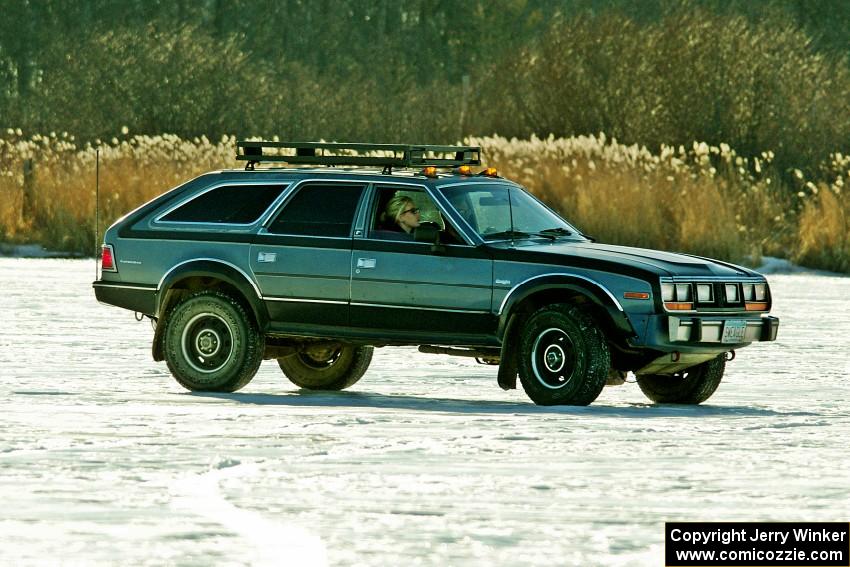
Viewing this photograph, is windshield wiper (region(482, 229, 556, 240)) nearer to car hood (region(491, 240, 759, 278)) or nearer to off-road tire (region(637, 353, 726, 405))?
car hood (region(491, 240, 759, 278))

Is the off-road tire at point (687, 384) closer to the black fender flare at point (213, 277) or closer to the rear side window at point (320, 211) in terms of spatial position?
the rear side window at point (320, 211)

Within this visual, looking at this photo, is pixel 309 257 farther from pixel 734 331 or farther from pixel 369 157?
pixel 734 331

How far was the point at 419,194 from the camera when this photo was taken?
1486 cm

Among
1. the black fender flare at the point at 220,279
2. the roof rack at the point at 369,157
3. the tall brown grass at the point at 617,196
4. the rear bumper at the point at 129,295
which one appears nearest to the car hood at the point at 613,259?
the roof rack at the point at 369,157

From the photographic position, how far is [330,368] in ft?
52.6

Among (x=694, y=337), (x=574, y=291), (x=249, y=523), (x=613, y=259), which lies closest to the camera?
(x=249, y=523)

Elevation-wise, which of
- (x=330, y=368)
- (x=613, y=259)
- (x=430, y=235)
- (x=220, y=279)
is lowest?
(x=330, y=368)

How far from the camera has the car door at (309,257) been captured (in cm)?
1473

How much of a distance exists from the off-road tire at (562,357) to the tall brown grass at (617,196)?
1488cm

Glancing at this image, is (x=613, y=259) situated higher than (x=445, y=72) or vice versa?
(x=445, y=72)

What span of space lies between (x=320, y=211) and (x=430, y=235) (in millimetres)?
1076

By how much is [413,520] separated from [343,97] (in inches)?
1591

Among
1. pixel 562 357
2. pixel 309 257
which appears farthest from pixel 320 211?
pixel 562 357

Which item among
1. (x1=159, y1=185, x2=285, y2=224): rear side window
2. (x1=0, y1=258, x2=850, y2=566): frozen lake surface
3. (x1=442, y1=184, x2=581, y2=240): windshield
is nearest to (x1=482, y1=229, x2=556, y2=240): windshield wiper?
(x1=442, y1=184, x2=581, y2=240): windshield
